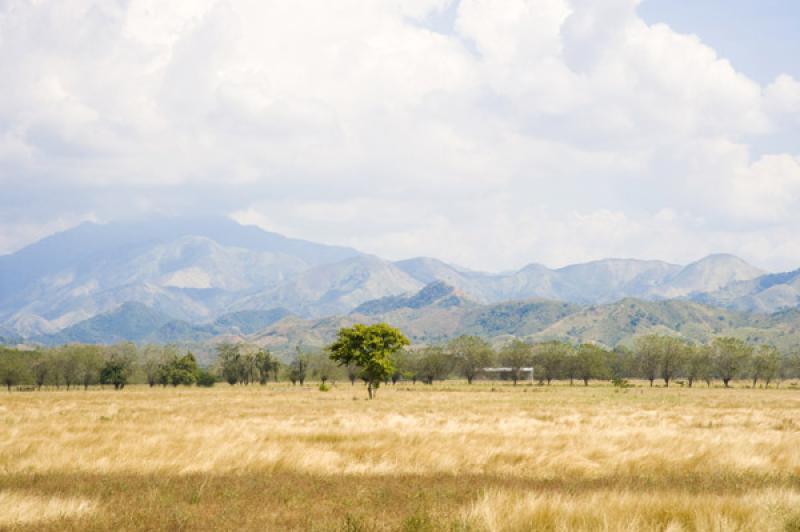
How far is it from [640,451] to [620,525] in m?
10.9

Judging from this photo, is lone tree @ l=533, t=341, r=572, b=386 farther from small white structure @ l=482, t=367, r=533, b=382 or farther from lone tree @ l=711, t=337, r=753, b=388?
lone tree @ l=711, t=337, r=753, b=388

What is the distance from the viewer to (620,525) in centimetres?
981

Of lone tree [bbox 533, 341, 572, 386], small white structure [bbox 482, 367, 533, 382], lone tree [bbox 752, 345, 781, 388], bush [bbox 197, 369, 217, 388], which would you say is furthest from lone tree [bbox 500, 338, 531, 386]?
bush [bbox 197, 369, 217, 388]

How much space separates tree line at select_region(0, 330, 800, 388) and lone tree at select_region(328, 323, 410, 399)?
163 ft

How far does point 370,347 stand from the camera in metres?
71.2

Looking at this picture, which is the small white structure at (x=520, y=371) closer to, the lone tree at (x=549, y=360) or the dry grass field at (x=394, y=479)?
the lone tree at (x=549, y=360)

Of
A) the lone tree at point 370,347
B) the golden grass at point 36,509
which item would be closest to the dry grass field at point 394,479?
the golden grass at point 36,509

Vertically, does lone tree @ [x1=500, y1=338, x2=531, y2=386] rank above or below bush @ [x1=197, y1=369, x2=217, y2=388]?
above

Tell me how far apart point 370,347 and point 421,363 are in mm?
81790

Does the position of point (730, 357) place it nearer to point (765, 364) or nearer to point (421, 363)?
point (765, 364)

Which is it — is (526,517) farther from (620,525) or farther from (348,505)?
(348,505)

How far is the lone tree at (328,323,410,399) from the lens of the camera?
233 ft

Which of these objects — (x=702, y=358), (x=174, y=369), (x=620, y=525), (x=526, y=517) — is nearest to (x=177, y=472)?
(x=526, y=517)

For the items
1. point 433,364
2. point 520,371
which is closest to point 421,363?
point 433,364
